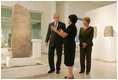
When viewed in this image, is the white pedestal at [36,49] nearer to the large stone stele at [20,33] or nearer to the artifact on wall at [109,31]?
the large stone stele at [20,33]

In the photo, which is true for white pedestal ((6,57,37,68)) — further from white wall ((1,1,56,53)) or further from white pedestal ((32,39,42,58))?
white wall ((1,1,56,53))

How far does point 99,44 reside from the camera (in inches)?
235

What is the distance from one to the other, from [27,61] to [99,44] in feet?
12.8

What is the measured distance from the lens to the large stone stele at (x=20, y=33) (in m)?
3.11

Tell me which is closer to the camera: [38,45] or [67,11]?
[38,45]

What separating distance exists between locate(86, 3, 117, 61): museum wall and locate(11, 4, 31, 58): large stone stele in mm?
3697

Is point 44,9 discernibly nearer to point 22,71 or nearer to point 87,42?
point 87,42

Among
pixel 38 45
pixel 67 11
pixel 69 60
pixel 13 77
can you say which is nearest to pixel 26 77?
pixel 13 77

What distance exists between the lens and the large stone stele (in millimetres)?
3107

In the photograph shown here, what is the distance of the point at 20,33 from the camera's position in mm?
3170

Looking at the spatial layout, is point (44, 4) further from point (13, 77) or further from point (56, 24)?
point (13, 77)

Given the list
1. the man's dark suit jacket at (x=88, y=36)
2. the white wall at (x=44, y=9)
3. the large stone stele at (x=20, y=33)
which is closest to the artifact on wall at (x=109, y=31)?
the man's dark suit jacket at (x=88, y=36)

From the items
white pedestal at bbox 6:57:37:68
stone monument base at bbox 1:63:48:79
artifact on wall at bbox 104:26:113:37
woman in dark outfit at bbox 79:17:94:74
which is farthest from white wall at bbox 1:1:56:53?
stone monument base at bbox 1:63:48:79

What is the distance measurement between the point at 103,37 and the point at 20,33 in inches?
158
